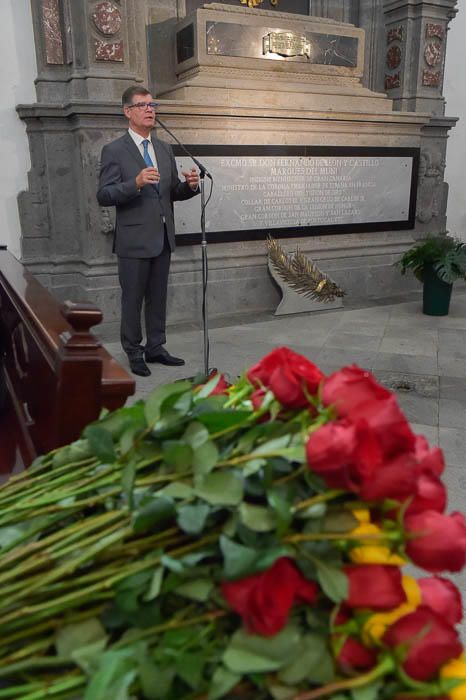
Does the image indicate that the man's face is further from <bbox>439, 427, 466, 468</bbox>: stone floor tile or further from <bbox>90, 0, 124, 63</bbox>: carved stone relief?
<bbox>439, 427, 466, 468</bbox>: stone floor tile

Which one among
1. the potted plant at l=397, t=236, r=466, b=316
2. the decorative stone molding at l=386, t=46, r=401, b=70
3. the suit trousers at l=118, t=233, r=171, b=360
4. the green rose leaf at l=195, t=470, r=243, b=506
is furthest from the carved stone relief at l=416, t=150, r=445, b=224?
the green rose leaf at l=195, t=470, r=243, b=506

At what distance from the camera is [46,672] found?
56 cm

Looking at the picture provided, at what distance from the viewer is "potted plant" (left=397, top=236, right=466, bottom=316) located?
5.51m

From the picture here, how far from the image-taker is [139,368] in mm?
4082

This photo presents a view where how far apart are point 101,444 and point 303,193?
5.70m

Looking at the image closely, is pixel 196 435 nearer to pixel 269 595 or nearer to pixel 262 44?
pixel 269 595

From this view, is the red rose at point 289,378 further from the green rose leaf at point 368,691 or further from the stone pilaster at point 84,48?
the stone pilaster at point 84,48

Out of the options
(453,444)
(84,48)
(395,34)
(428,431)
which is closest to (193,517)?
(453,444)

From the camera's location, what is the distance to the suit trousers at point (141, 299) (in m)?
4.14

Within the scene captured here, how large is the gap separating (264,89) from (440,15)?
2.48 metres

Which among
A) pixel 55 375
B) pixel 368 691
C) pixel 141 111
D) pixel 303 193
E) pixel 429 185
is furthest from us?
pixel 429 185

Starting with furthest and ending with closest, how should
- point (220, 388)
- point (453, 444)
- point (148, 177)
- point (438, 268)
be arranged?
1. point (438, 268)
2. point (148, 177)
3. point (453, 444)
4. point (220, 388)

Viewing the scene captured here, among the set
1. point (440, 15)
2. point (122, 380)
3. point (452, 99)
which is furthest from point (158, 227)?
point (452, 99)

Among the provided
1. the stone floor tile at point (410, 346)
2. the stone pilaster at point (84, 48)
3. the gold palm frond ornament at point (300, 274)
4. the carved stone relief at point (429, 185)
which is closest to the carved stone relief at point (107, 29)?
the stone pilaster at point (84, 48)
